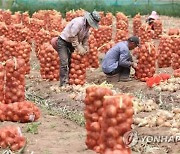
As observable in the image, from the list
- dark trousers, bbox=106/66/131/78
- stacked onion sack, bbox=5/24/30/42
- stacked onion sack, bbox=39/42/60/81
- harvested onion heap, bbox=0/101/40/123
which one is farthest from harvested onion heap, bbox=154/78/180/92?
stacked onion sack, bbox=5/24/30/42

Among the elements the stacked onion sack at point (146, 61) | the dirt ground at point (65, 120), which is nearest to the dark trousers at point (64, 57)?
the dirt ground at point (65, 120)

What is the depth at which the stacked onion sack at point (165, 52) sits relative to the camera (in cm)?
1458

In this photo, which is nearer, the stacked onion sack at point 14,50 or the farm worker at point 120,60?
the farm worker at point 120,60

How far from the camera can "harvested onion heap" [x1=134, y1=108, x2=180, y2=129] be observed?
27.9 feet

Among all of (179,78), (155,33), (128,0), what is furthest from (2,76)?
(128,0)

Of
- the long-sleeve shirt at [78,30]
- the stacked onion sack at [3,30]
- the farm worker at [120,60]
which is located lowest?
the farm worker at [120,60]

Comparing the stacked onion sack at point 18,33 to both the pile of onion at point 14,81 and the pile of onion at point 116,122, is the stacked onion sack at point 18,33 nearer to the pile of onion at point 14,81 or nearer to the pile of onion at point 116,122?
the pile of onion at point 14,81

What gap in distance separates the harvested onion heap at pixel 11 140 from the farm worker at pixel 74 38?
461 centimetres

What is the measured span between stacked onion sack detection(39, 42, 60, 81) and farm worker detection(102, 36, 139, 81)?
105cm

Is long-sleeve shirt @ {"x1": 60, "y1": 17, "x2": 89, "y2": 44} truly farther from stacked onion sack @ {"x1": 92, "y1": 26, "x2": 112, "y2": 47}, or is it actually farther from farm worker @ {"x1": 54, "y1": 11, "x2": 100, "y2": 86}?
stacked onion sack @ {"x1": 92, "y1": 26, "x2": 112, "y2": 47}

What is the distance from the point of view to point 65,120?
9289 mm

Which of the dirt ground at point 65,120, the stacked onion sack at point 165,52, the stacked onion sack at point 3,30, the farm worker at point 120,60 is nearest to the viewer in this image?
the dirt ground at point 65,120

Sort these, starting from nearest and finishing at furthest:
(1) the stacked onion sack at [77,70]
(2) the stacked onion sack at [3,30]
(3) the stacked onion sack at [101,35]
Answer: (1) the stacked onion sack at [77,70] → (2) the stacked onion sack at [3,30] → (3) the stacked onion sack at [101,35]

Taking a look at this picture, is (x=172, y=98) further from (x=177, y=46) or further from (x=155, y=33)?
(x=155, y=33)
